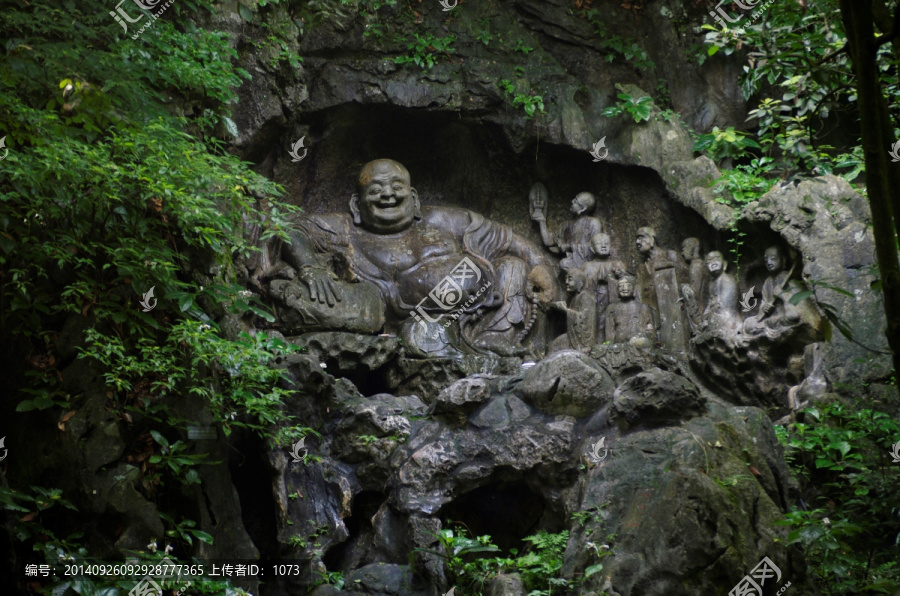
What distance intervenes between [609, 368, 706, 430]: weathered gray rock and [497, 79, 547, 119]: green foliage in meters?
4.56

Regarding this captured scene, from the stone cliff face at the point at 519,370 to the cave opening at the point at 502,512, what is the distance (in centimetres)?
2

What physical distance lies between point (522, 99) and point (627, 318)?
2.58 m

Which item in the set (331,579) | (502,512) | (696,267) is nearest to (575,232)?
(696,267)

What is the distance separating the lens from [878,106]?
110 inches

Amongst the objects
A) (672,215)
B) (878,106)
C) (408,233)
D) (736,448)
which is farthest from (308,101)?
(878,106)

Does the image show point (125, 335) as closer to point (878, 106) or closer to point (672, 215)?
point (878, 106)

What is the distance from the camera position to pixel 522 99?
9992mm

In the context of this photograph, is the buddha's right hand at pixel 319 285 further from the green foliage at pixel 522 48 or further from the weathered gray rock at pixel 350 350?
the green foliage at pixel 522 48

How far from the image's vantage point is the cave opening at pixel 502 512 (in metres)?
6.89

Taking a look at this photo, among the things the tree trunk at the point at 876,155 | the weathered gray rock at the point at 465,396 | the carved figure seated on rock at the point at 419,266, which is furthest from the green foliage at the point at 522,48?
the tree trunk at the point at 876,155

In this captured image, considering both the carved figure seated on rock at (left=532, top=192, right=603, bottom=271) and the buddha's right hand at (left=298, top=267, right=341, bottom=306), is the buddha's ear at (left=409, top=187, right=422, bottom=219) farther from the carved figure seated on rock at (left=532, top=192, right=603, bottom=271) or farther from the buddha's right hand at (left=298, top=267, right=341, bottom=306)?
the buddha's right hand at (left=298, top=267, right=341, bottom=306)

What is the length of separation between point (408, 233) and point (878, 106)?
758cm

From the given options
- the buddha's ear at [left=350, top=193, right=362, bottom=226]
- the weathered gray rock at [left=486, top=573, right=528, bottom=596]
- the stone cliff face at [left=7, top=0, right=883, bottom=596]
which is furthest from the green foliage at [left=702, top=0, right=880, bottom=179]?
the buddha's ear at [left=350, top=193, right=362, bottom=226]

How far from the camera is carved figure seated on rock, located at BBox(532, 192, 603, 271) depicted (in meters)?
10.3
